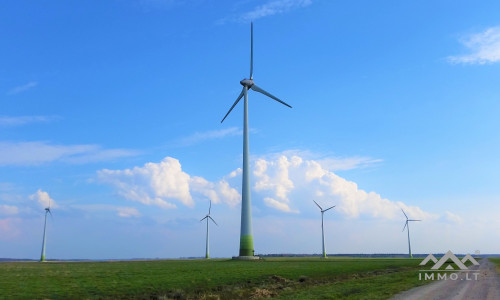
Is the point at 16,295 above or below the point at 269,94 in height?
below

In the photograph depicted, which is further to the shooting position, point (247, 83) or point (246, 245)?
point (247, 83)

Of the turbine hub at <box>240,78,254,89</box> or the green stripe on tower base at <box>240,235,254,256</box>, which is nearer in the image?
the green stripe on tower base at <box>240,235,254,256</box>

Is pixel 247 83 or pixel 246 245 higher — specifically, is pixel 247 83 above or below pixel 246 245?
above

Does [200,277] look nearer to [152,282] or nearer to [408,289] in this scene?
[152,282]

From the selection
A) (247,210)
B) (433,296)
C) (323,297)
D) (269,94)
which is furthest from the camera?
(269,94)

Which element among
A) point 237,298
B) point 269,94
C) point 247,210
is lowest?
point 237,298

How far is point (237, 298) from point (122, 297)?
40.6 feet

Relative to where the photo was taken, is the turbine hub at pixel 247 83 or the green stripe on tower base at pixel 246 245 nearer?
the green stripe on tower base at pixel 246 245

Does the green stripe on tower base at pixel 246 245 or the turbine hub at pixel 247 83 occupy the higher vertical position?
the turbine hub at pixel 247 83

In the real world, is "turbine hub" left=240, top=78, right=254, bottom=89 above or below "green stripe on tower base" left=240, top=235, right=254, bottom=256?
above

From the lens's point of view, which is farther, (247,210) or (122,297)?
(247,210)

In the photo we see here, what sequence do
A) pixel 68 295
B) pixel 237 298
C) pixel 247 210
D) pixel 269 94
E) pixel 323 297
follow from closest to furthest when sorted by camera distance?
pixel 323 297, pixel 68 295, pixel 237 298, pixel 247 210, pixel 269 94

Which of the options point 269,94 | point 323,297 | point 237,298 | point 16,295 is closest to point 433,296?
point 323,297

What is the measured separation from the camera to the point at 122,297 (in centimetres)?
4225
